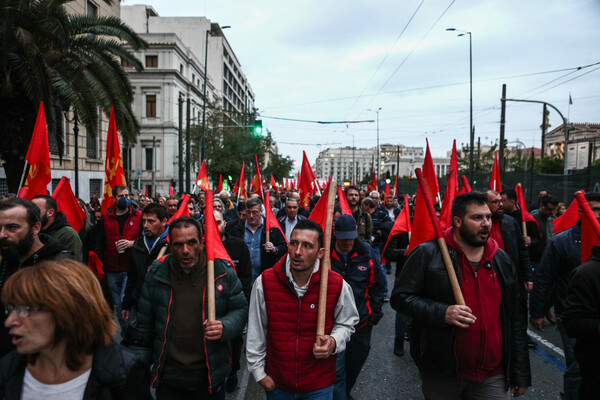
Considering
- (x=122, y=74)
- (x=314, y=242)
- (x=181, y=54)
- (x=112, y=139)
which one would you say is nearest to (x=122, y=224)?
(x=112, y=139)

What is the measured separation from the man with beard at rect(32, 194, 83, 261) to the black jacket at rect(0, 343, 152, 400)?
219 cm

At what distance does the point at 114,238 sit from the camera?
16.8 ft

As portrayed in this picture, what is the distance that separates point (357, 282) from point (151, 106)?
40.6m

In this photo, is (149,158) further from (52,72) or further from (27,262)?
(27,262)

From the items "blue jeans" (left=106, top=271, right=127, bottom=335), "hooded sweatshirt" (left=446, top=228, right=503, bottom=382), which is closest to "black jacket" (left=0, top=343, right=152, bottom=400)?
"hooded sweatshirt" (left=446, top=228, right=503, bottom=382)

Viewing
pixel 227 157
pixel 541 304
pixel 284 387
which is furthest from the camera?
pixel 227 157

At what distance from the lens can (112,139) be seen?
6422 mm

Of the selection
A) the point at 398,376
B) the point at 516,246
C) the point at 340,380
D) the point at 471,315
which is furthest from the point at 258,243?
the point at 471,315

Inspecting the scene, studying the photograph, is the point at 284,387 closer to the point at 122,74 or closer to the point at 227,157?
the point at 122,74

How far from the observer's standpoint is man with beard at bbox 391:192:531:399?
2422mm

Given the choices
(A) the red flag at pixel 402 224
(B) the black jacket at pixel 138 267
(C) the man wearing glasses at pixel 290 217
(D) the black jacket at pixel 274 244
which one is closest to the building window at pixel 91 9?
(C) the man wearing glasses at pixel 290 217

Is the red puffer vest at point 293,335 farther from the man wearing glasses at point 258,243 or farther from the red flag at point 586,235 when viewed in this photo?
the man wearing glasses at point 258,243

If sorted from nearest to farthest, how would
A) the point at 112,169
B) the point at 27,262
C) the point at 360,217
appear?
the point at 27,262 < the point at 112,169 < the point at 360,217

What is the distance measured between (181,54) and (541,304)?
41.7 metres
